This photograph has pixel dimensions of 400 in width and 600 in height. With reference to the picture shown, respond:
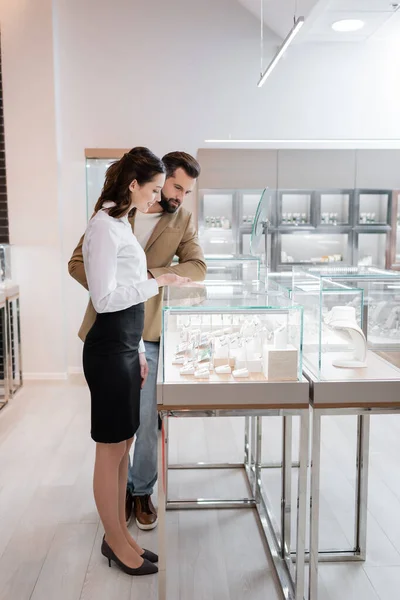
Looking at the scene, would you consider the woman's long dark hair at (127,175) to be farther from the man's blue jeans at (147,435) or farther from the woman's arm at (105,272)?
the man's blue jeans at (147,435)

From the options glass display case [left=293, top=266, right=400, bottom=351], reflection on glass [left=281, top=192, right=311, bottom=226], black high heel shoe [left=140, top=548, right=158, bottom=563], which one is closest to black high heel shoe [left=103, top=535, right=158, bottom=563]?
black high heel shoe [left=140, top=548, right=158, bottom=563]

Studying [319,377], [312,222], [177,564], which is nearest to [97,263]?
[319,377]

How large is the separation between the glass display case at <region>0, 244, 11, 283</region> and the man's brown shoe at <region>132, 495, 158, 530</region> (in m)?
2.85

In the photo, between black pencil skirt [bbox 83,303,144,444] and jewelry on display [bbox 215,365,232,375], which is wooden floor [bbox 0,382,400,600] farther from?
jewelry on display [bbox 215,365,232,375]

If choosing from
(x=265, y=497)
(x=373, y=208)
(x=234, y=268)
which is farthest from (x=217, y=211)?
(x=265, y=497)

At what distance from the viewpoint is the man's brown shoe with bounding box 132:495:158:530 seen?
9.27 ft

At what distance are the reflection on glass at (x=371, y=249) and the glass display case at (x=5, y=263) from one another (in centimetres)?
321

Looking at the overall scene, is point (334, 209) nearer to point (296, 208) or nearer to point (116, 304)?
point (296, 208)

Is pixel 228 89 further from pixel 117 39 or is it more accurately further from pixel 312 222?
pixel 312 222

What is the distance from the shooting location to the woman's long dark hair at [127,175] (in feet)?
7.01

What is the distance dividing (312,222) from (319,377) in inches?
144

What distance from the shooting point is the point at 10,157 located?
5.52 metres

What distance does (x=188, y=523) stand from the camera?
2.91m

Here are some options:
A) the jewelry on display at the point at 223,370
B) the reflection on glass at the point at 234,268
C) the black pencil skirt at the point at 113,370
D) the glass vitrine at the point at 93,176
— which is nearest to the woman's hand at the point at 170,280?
the black pencil skirt at the point at 113,370
